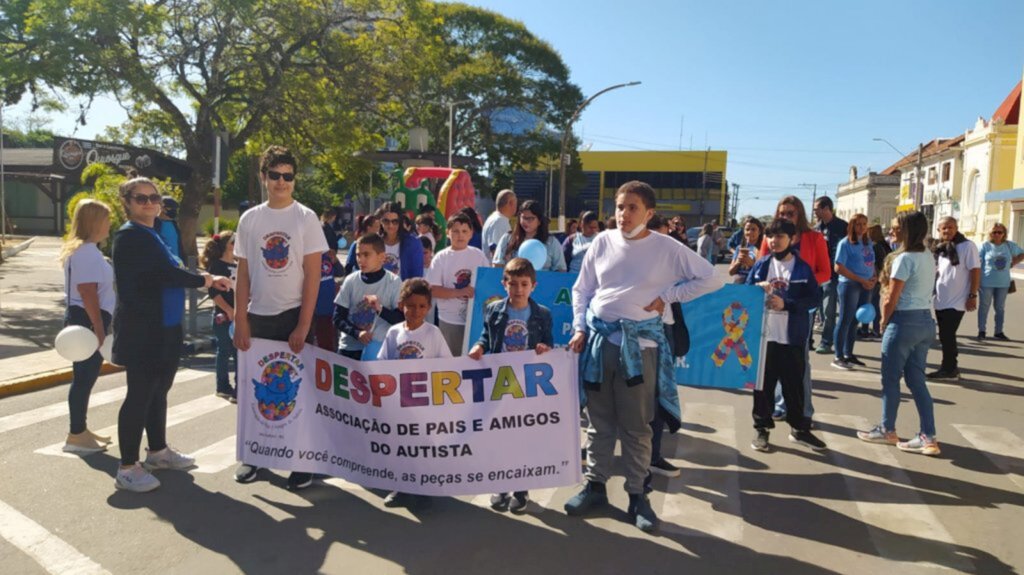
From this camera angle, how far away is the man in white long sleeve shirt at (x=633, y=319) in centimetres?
434

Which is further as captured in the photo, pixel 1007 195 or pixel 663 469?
pixel 1007 195

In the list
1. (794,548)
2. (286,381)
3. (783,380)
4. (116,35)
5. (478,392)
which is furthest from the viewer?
(116,35)

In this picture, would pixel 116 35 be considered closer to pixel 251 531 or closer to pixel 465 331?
pixel 465 331

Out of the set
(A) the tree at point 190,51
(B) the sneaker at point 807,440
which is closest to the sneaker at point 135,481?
(B) the sneaker at point 807,440

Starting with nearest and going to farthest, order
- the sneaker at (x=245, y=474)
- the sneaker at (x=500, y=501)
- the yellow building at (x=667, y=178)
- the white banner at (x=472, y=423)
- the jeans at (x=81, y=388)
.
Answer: the white banner at (x=472, y=423), the sneaker at (x=500, y=501), the sneaker at (x=245, y=474), the jeans at (x=81, y=388), the yellow building at (x=667, y=178)

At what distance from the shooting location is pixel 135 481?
4.84m

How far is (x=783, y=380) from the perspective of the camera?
20.1ft

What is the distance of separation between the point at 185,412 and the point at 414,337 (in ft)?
10.9

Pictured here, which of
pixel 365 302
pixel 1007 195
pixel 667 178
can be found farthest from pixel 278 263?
pixel 667 178

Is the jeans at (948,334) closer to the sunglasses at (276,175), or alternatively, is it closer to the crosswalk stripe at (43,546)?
the sunglasses at (276,175)

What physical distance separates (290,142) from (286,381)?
14.7m

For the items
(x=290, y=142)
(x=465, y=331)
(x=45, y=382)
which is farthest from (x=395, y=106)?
(x=465, y=331)

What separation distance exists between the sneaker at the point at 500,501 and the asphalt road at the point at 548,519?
0.10 meters

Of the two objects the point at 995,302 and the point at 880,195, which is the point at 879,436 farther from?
the point at 880,195
